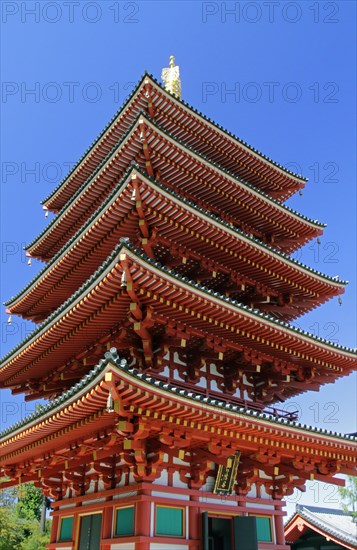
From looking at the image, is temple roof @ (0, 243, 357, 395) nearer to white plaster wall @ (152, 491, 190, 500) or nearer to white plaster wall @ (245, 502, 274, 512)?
white plaster wall @ (245, 502, 274, 512)

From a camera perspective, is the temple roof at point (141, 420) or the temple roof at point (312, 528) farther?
the temple roof at point (312, 528)

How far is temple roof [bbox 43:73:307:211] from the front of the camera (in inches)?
655

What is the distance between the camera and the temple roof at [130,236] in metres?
13.1

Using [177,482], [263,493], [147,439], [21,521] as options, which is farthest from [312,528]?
[21,521]

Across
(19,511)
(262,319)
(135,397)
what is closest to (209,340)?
(262,319)

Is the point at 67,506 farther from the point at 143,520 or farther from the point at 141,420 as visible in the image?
the point at 141,420

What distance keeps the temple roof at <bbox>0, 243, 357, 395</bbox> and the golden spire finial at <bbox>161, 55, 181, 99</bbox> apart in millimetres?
11030

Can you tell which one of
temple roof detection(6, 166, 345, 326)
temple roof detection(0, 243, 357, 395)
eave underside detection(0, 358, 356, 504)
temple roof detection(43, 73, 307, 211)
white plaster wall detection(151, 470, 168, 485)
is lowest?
white plaster wall detection(151, 470, 168, 485)

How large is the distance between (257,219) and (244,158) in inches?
105

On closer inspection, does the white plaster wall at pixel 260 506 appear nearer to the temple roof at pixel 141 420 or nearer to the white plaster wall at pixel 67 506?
the temple roof at pixel 141 420

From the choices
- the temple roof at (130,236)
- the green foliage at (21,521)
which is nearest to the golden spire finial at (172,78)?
the temple roof at (130,236)

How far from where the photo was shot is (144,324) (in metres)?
11.9

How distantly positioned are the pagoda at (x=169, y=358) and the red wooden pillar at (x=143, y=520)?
0.13 feet

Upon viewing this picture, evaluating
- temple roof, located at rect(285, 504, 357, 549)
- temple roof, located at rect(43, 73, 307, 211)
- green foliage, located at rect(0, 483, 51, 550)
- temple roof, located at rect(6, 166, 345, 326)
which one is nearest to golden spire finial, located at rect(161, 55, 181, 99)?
temple roof, located at rect(43, 73, 307, 211)
